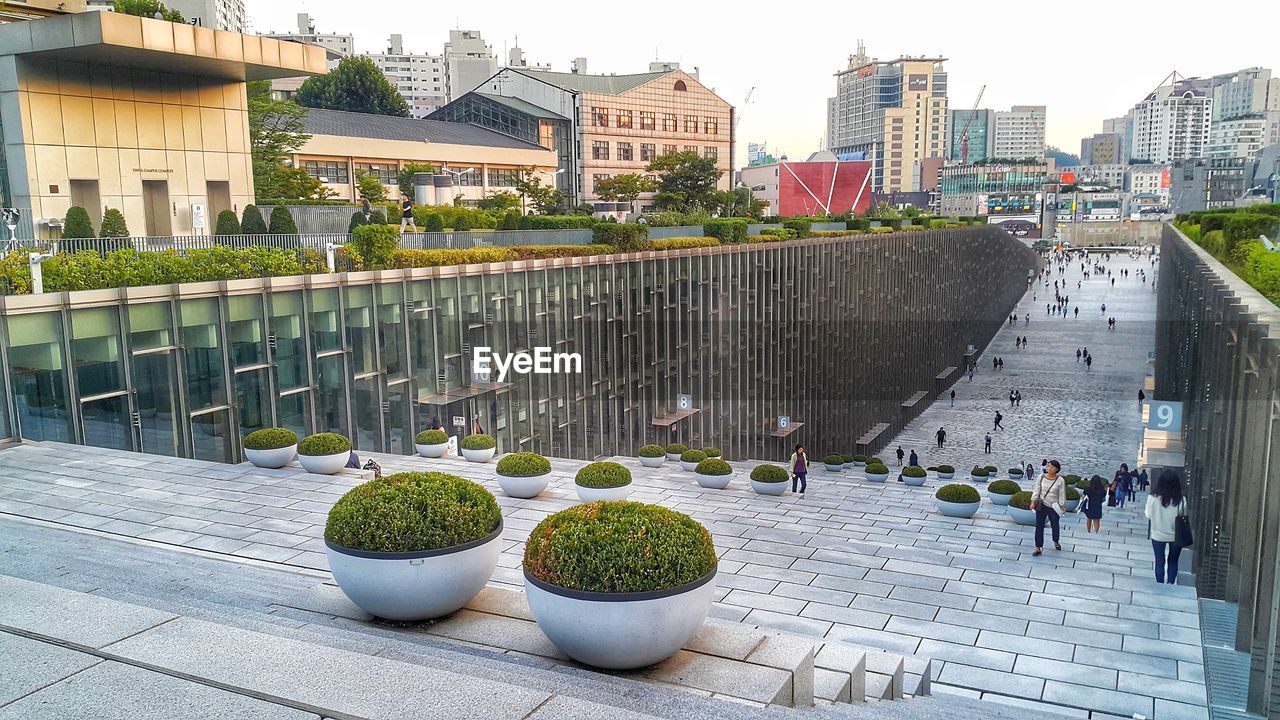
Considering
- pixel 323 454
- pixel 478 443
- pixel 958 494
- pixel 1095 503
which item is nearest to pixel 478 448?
pixel 478 443

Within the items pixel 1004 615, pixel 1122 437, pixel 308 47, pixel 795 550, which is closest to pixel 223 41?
pixel 308 47

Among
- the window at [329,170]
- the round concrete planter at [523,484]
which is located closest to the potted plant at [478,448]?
the round concrete planter at [523,484]

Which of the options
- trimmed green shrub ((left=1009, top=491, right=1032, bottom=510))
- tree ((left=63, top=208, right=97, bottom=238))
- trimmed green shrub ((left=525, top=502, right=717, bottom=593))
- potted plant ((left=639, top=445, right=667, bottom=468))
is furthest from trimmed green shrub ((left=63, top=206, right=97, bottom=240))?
trimmed green shrub ((left=1009, top=491, right=1032, bottom=510))

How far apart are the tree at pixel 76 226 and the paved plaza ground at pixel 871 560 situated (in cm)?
715

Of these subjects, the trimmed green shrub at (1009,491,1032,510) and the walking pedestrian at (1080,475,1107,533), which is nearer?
the walking pedestrian at (1080,475,1107,533)

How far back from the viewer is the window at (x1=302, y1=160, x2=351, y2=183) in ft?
199

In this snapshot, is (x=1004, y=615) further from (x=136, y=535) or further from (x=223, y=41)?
(x=223, y=41)

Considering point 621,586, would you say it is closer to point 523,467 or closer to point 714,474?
point 523,467

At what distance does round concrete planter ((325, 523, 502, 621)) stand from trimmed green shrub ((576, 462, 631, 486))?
347 inches

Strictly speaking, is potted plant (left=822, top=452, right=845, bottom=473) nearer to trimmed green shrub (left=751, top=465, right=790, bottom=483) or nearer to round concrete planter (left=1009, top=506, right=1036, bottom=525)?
trimmed green shrub (left=751, top=465, right=790, bottom=483)

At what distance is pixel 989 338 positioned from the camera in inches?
3214

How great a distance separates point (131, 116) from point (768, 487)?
762 inches

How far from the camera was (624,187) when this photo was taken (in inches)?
2849

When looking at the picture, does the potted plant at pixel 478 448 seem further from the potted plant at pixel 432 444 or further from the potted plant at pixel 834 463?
the potted plant at pixel 834 463
